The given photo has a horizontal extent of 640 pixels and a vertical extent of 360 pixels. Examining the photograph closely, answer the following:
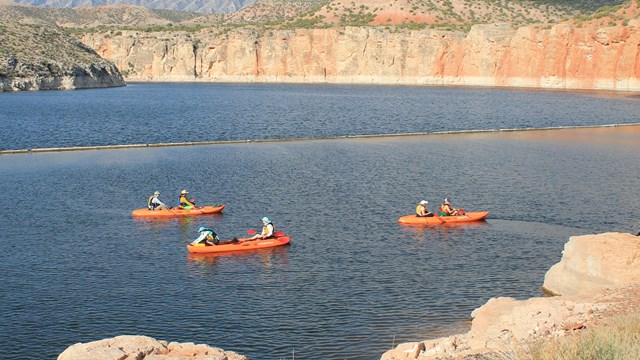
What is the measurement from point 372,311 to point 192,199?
695 inches

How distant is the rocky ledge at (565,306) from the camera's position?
15.6 metres

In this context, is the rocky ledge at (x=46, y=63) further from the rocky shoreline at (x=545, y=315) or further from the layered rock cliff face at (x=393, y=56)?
the rocky shoreline at (x=545, y=315)

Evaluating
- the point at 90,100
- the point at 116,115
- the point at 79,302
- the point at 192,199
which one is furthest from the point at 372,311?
the point at 90,100

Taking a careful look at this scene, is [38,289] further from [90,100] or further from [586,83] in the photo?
[586,83]

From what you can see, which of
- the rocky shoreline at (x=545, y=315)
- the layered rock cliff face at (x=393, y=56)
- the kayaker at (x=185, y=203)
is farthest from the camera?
the layered rock cliff face at (x=393, y=56)

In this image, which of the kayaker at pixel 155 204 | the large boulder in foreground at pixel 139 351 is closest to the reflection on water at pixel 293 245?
the kayaker at pixel 155 204

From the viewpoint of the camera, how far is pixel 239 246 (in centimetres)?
2831

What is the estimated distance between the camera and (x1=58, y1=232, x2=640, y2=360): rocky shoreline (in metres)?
14.1

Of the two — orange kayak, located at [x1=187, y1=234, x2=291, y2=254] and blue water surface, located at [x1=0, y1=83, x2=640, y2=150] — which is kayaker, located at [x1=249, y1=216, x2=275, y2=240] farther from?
blue water surface, located at [x1=0, y1=83, x2=640, y2=150]

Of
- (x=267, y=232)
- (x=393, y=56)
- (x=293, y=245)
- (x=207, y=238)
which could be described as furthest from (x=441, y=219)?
(x=393, y=56)

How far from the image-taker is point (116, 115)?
267 feet

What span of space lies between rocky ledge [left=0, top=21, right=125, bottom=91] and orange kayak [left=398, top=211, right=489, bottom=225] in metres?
102

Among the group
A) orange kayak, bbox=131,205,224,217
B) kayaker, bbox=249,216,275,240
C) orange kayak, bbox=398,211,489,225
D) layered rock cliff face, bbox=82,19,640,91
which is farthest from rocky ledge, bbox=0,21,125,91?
kayaker, bbox=249,216,275,240

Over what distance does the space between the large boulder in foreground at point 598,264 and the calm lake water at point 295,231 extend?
62.7 inches
